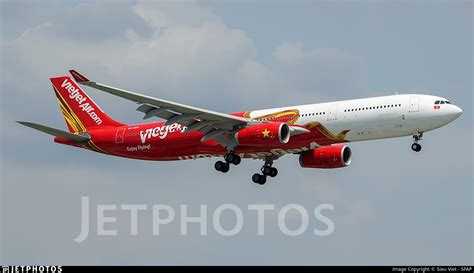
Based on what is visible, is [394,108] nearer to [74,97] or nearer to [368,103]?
[368,103]

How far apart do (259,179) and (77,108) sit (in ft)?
43.8

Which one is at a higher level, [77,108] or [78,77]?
[77,108]

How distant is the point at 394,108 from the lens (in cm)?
6119

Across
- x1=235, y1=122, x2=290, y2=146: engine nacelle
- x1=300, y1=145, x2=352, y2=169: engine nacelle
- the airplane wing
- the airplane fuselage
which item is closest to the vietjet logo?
x1=235, y1=122, x2=290, y2=146: engine nacelle

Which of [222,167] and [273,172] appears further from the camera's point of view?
[273,172]

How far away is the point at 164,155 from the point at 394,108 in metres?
14.7

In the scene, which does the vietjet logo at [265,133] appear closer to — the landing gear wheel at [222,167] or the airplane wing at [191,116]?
the airplane wing at [191,116]

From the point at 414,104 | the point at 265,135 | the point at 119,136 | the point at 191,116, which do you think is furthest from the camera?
the point at 119,136

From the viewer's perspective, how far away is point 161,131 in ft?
220

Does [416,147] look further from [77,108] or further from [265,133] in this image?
[77,108]

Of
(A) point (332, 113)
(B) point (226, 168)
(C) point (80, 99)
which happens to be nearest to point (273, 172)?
(B) point (226, 168)

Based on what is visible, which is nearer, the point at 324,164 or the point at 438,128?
the point at 438,128

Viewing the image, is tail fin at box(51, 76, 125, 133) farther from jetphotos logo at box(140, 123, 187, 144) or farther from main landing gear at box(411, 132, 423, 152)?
main landing gear at box(411, 132, 423, 152)

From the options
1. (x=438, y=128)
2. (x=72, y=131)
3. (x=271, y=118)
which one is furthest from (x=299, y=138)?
(x=72, y=131)
